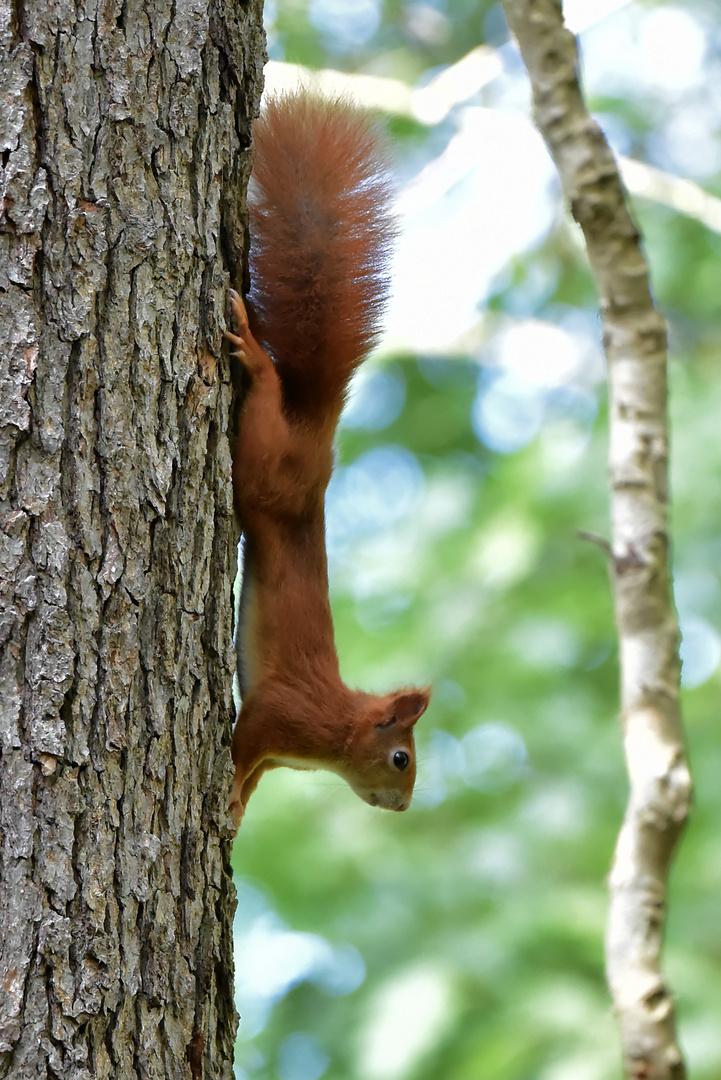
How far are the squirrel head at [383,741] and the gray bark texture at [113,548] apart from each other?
26.4 inches

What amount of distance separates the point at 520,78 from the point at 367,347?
5.18m

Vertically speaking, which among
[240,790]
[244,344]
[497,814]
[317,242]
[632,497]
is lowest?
[240,790]

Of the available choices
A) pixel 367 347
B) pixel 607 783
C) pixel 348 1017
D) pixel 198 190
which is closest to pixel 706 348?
pixel 607 783

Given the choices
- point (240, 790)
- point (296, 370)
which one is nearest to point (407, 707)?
point (240, 790)

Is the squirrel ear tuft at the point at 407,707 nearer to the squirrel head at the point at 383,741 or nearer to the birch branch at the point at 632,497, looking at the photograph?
the squirrel head at the point at 383,741

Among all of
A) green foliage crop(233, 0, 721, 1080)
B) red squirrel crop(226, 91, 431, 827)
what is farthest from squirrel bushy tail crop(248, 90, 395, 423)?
green foliage crop(233, 0, 721, 1080)

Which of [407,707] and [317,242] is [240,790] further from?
[317,242]

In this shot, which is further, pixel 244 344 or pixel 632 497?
pixel 632 497

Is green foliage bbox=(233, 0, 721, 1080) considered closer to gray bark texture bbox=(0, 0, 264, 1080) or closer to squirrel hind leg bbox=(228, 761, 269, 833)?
squirrel hind leg bbox=(228, 761, 269, 833)

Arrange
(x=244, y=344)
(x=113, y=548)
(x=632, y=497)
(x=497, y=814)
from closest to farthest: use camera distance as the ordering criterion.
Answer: (x=113, y=548) < (x=244, y=344) < (x=632, y=497) < (x=497, y=814)

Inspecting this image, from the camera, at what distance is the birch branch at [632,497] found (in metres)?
1.96

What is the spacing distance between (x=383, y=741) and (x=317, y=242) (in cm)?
90

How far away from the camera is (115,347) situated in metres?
1.39

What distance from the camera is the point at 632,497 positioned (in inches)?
83.2
